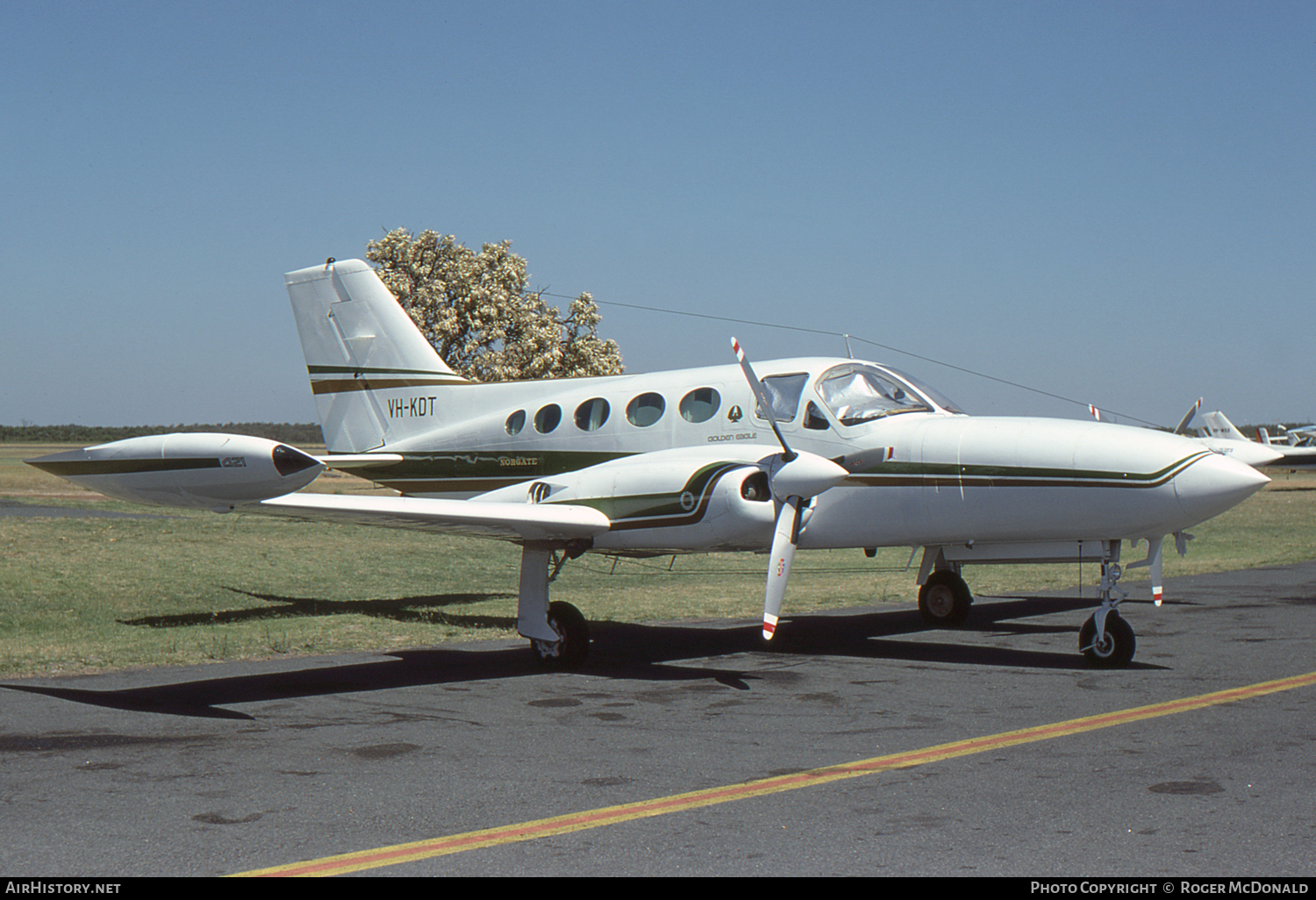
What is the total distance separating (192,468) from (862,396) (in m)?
6.92

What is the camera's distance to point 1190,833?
5.69m

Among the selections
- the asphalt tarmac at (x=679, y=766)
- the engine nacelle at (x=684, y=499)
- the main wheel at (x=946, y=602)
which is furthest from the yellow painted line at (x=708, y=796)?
the main wheel at (x=946, y=602)

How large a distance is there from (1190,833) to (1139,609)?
37.8ft

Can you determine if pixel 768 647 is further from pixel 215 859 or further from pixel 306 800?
pixel 215 859

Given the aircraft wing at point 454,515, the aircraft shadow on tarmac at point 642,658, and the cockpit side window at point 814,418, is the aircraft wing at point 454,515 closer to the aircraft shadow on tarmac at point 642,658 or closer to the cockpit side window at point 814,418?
the aircraft shadow on tarmac at point 642,658

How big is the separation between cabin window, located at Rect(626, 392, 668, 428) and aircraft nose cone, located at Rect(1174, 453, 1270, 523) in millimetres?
5699

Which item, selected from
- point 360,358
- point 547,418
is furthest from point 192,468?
point 360,358

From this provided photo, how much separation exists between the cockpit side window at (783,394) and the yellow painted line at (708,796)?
4.82 metres

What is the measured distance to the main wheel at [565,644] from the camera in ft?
39.8

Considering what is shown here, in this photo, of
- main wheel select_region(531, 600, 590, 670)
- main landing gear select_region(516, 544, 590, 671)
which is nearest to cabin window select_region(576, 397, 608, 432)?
main landing gear select_region(516, 544, 590, 671)

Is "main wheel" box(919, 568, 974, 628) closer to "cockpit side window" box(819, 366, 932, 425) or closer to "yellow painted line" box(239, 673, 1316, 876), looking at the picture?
"cockpit side window" box(819, 366, 932, 425)

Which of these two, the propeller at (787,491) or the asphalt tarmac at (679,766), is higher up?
the propeller at (787,491)

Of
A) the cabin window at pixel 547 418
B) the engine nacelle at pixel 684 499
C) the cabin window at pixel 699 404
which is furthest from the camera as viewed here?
the cabin window at pixel 547 418

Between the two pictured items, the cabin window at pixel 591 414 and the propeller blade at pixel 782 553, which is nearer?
the propeller blade at pixel 782 553
